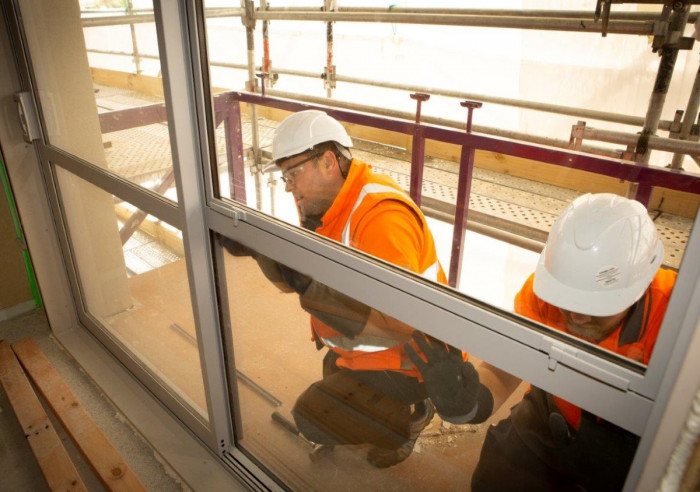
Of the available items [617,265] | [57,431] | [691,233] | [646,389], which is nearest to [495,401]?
[617,265]

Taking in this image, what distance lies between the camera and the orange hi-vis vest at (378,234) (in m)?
1.55

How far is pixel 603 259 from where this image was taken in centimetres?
118

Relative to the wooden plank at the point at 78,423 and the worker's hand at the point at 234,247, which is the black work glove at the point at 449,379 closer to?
the worker's hand at the point at 234,247

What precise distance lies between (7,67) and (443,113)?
3.06 meters

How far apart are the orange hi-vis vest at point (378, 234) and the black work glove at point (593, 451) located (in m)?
0.57

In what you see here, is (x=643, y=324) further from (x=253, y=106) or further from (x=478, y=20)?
(x=253, y=106)

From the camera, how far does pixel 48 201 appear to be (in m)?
2.72

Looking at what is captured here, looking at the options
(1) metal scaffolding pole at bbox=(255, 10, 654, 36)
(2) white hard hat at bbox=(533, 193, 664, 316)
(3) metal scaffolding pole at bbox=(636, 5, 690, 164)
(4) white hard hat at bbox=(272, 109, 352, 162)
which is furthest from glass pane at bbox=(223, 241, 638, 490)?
(1) metal scaffolding pole at bbox=(255, 10, 654, 36)

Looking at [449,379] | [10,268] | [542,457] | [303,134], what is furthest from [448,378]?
[10,268]

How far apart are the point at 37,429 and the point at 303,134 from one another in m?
1.93

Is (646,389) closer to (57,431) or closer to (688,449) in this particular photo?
(688,449)

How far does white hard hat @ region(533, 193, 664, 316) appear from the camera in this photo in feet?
3.86

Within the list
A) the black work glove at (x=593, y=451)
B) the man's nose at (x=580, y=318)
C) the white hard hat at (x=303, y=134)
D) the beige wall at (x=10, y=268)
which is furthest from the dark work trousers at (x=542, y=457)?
the beige wall at (x=10, y=268)

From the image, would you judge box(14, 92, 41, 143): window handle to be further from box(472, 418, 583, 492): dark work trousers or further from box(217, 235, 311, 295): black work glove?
box(472, 418, 583, 492): dark work trousers
